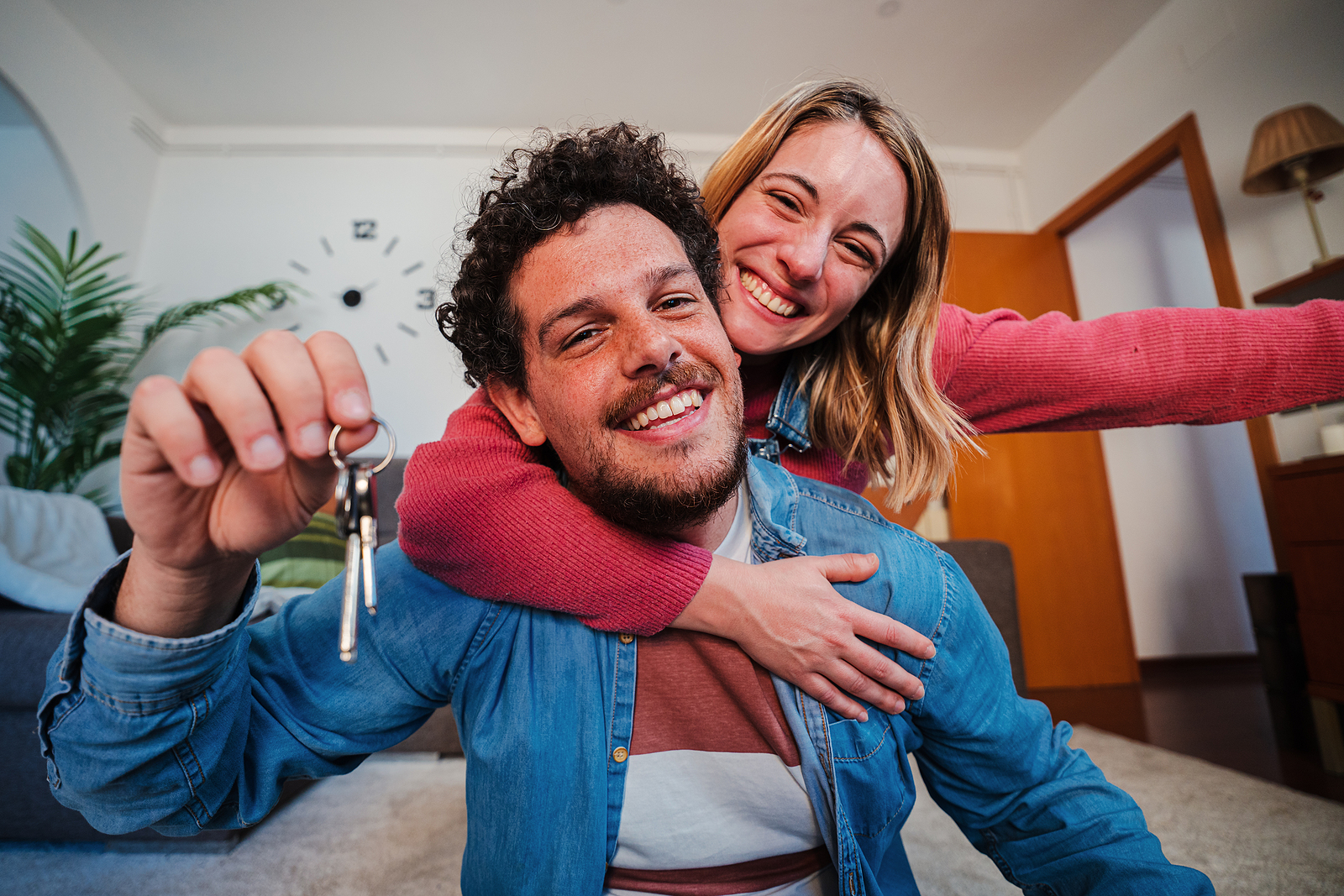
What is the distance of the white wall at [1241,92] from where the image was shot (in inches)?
113

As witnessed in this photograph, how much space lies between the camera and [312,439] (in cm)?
48

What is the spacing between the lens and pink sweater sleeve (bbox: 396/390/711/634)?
0.84 metres

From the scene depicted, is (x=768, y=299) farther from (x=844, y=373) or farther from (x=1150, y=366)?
(x=1150, y=366)

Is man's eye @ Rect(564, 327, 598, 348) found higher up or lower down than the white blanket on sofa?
higher up

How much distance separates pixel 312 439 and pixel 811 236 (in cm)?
98

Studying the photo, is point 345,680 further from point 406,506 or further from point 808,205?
point 808,205

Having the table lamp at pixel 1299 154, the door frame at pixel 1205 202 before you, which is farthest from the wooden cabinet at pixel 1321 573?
the table lamp at pixel 1299 154

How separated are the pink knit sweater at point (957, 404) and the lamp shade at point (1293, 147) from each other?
2168 mm

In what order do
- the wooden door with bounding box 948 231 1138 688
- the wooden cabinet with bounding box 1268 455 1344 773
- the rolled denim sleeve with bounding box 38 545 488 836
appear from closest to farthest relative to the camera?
the rolled denim sleeve with bounding box 38 545 488 836
the wooden cabinet with bounding box 1268 455 1344 773
the wooden door with bounding box 948 231 1138 688

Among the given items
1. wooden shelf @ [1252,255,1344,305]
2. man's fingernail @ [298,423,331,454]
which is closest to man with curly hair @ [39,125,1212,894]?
man's fingernail @ [298,423,331,454]

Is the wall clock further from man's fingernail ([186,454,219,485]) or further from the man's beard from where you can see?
man's fingernail ([186,454,219,485])

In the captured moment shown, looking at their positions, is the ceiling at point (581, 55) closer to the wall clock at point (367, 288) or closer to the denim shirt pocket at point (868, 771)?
the wall clock at point (367, 288)

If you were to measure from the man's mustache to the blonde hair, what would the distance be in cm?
52

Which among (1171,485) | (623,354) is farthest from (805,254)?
(1171,485)
